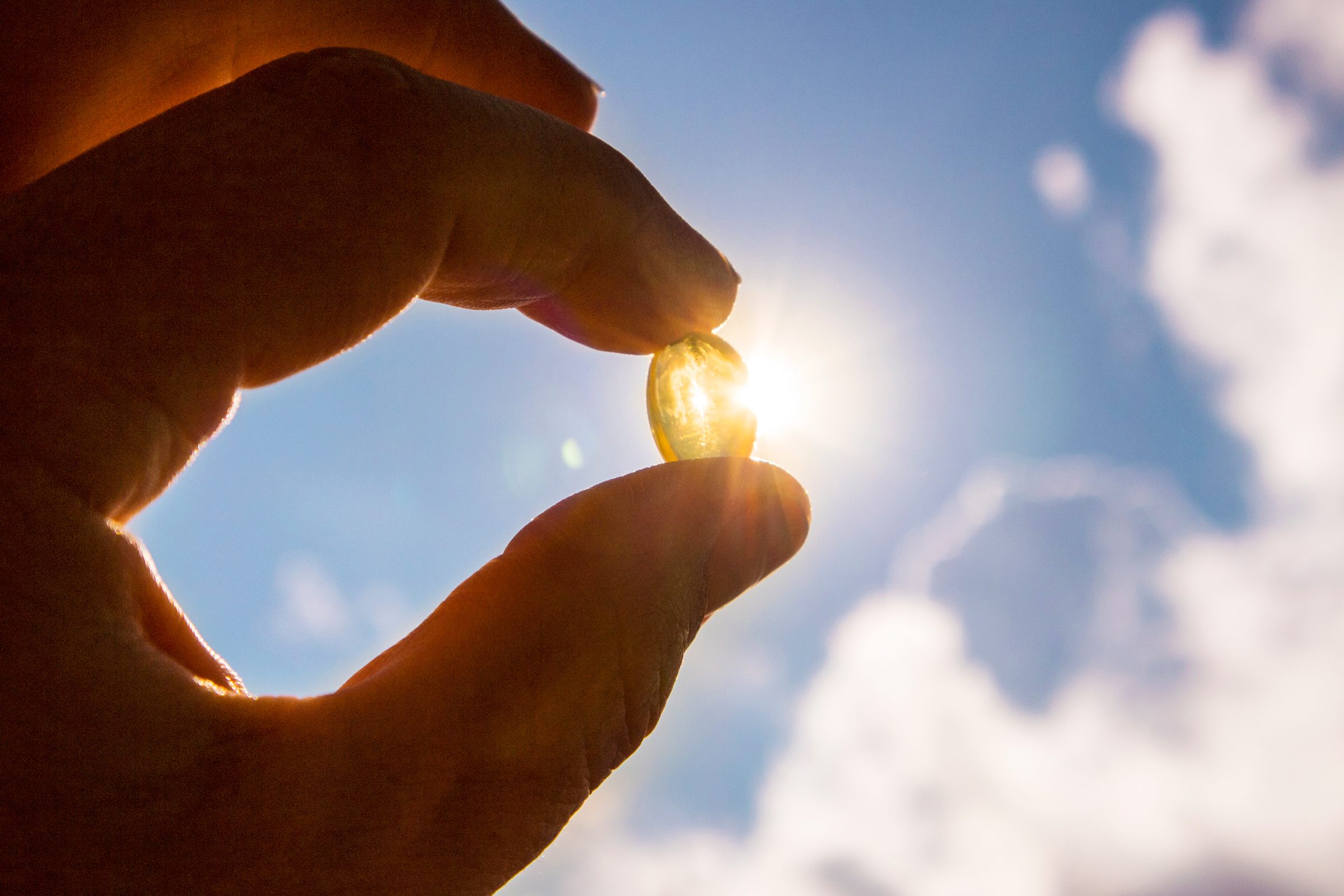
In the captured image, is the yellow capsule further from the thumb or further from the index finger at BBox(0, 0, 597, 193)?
the index finger at BBox(0, 0, 597, 193)

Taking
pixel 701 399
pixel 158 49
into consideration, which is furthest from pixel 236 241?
pixel 701 399

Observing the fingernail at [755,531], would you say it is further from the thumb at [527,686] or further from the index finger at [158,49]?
the index finger at [158,49]

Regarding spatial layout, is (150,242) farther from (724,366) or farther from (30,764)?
(724,366)

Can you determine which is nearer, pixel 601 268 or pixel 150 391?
pixel 150 391

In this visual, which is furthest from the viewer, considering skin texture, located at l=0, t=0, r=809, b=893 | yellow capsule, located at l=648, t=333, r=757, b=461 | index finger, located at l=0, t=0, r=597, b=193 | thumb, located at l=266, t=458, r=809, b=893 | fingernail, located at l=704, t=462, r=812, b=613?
yellow capsule, located at l=648, t=333, r=757, b=461

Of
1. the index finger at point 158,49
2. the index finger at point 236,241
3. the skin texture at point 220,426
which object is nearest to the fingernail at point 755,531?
the skin texture at point 220,426

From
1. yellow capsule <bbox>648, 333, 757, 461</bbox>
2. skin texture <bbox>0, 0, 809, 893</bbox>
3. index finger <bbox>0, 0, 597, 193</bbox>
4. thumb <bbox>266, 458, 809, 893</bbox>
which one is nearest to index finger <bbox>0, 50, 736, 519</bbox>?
skin texture <bbox>0, 0, 809, 893</bbox>

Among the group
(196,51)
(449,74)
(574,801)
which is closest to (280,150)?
(196,51)
